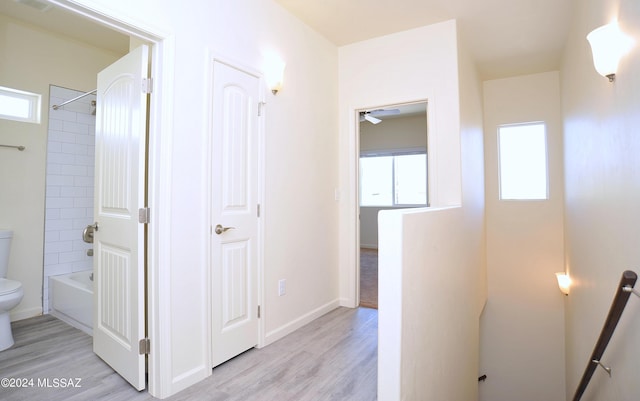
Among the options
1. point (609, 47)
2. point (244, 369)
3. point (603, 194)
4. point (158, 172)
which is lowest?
point (244, 369)

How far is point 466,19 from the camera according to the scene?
320cm

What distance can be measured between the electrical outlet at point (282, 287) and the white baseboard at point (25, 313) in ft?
8.06

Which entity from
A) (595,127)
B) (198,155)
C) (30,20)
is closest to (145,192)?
(198,155)

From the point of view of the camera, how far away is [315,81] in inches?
133

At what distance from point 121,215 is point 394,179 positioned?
660 centimetres

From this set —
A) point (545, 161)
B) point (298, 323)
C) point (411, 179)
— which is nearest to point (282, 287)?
point (298, 323)

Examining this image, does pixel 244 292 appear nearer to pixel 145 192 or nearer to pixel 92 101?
pixel 145 192

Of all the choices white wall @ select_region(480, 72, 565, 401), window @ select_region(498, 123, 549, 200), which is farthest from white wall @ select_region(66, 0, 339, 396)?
window @ select_region(498, 123, 549, 200)

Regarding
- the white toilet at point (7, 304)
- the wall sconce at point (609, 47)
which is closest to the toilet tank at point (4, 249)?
the white toilet at point (7, 304)

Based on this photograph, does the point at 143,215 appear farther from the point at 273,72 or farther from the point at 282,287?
the point at 273,72

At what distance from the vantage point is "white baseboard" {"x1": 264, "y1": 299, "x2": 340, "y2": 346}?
270cm

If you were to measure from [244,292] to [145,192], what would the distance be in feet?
3.26

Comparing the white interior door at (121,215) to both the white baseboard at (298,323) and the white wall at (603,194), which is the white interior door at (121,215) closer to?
the white baseboard at (298,323)

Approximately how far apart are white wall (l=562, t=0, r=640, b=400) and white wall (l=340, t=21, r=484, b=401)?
91cm
